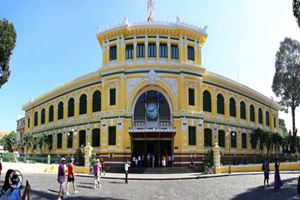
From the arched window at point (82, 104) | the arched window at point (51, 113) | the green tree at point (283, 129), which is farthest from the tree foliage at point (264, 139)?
the arched window at point (51, 113)

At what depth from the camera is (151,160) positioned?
36.3 m

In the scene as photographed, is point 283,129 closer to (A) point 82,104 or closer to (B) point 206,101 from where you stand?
(B) point 206,101

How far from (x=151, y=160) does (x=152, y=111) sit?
4.97 metres

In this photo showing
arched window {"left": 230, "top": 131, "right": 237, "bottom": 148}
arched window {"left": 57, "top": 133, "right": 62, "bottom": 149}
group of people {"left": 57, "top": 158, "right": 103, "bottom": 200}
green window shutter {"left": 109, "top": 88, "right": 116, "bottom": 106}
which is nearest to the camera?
group of people {"left": 57, "top": 158, "right": 103, "bottom": 200}

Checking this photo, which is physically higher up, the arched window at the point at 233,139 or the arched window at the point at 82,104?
the arched window at the point at 82,104

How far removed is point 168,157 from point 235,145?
11316mm

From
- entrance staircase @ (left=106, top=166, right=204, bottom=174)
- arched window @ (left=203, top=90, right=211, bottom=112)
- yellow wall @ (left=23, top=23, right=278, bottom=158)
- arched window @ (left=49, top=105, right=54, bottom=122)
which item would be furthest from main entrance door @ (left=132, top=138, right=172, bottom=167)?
arched window @ (left=49, top=105, right=54, bottom=122)

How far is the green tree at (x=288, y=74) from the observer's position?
4962 centimetres

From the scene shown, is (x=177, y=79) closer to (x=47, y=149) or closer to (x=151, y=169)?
(x=151, y=169)

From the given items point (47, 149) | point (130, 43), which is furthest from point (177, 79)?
point (47, 149)

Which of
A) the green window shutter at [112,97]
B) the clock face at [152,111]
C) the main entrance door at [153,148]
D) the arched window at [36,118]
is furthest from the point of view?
the arched window at [36,118]

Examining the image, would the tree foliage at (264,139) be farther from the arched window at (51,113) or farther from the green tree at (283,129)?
the arched window at (51,113)

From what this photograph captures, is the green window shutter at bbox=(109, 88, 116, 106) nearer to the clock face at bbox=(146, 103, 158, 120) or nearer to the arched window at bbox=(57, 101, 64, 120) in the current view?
the clock face at bbox=(146, 103, 158, 120)

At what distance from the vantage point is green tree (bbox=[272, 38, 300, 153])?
49.6m
